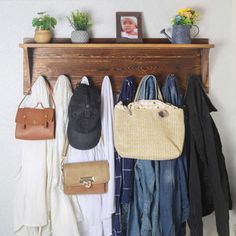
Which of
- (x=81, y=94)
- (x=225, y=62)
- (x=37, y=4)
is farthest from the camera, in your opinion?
(x=225, y=62)

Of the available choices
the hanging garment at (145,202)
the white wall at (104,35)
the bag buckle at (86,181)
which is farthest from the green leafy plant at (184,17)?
the bag buckle at (86,181)

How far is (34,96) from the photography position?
1413mm

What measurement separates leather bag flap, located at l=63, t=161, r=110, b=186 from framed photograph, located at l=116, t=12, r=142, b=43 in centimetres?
60

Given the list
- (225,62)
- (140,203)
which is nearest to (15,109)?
(140,203)

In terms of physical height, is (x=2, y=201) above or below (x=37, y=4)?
below

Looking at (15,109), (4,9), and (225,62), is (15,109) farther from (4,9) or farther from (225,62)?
(225,62)

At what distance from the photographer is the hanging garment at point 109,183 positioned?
1.40 meters

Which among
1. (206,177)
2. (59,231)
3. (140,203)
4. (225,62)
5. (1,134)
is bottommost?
(59,231)

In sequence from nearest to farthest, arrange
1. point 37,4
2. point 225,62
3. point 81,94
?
point 81,94, point 37,4, point 225,62

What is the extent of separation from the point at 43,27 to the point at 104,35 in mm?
294

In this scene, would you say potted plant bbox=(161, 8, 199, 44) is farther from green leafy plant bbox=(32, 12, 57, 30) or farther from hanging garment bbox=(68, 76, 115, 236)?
green leafy plant bbox=(32, 12, 57, 30)

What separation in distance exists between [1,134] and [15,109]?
0.46ft

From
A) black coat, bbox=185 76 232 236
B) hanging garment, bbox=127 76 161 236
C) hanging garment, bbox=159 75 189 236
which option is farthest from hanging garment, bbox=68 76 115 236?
black coat, bbox=185 76 232 236

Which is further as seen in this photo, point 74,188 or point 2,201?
point 2,201
